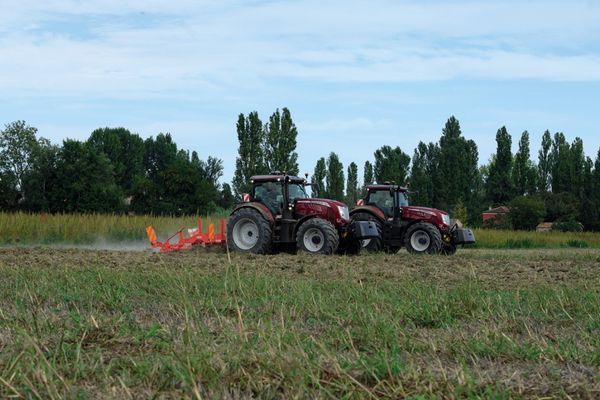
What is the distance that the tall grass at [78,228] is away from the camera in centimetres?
2736

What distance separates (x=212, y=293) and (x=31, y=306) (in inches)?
73.7

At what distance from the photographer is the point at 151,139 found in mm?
92500

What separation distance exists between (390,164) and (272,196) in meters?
34.5

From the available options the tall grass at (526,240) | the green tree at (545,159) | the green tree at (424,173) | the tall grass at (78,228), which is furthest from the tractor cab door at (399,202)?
the green tree at (545,159)

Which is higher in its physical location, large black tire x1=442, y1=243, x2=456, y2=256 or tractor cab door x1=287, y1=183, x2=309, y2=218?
tractor cab door x1=287, y1=183, x2=309, y2=218

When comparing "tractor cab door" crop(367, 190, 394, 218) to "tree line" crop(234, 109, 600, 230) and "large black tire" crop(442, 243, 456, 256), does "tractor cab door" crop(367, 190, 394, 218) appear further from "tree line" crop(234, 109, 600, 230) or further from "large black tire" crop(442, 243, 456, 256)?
"tree line" crop(234, 109, 600, 230)

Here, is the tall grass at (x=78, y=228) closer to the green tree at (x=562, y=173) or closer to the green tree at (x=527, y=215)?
the green tree at (x=527, y=215)

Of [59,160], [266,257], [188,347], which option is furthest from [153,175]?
[188,347]

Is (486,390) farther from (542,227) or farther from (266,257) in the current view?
(542,227)

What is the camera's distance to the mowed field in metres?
4.51

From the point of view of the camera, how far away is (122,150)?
3342 inches

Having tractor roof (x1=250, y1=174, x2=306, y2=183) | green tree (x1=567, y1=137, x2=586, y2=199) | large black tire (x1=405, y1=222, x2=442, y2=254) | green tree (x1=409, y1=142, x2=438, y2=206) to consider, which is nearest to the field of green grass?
tractor roof (x1=250, y1=174, x2=306, y2=183)

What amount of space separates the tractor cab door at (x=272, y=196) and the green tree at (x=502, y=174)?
4913 cm

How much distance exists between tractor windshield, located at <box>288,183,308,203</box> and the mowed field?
8.58 metres
